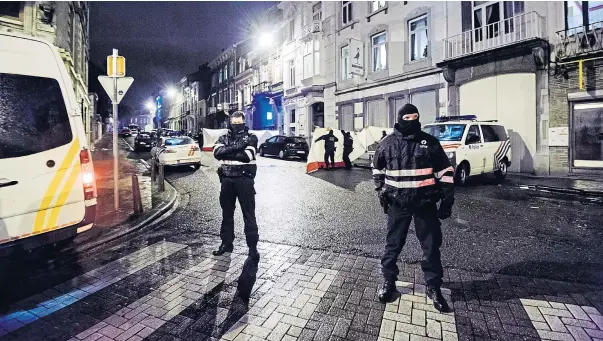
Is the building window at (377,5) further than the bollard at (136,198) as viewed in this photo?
Yes

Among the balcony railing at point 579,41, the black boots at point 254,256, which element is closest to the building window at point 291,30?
the balcony railing at point 579,41

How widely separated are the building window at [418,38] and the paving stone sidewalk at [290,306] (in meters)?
16.1

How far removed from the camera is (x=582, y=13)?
11.9 meters

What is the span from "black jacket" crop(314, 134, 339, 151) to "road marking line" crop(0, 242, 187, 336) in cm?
956

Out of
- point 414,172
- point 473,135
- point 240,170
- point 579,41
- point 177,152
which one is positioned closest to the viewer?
point 414,172

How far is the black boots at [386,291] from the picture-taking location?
3.30 metres

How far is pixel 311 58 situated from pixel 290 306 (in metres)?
24.4

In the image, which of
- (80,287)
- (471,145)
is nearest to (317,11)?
(471,145)

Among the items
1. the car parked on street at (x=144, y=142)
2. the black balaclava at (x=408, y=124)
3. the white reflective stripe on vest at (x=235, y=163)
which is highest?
the car parked on street at (x=144, y=142)

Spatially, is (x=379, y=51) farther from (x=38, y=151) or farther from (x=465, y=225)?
(x=38, y=151)

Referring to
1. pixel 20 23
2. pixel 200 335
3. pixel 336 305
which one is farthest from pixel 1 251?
pixel 20 23

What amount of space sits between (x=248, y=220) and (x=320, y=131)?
1021 cm

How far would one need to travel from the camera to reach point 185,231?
584 cm

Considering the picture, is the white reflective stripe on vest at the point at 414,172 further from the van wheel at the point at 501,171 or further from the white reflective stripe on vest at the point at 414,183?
the van wheel at the point at 501,171
